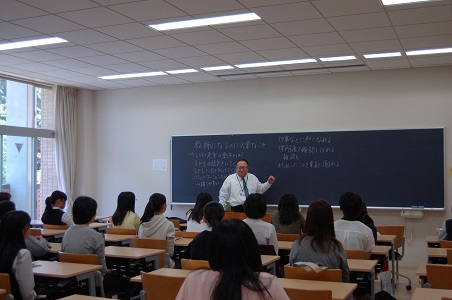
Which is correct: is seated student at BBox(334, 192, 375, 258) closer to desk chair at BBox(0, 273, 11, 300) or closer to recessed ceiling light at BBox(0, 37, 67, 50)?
desk chair at BBox(0, 273, 11, 300)

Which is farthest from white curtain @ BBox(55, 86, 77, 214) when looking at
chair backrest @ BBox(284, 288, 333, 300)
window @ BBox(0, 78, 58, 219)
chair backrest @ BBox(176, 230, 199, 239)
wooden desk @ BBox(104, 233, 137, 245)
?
chair backrest @ BBox(284, 288, 333, 300)

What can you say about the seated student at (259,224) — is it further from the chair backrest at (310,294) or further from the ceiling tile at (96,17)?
the ceiling tile at (96,17)

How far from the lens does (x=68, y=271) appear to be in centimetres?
408

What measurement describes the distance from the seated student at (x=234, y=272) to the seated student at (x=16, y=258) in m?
2.13

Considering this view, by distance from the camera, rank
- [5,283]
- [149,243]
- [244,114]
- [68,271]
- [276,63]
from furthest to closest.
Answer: [244,114]
[276,63]
[149,243]
[68,271]
[5,283]

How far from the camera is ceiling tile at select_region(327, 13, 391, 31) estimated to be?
529 centimetres

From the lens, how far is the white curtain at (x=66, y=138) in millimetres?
9969

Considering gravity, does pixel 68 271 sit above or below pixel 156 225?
below

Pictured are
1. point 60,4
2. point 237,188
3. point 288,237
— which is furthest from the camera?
point 237,188

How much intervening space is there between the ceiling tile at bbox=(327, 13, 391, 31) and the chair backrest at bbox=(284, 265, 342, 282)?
2890mm

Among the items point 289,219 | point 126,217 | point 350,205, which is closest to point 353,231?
point 350,205

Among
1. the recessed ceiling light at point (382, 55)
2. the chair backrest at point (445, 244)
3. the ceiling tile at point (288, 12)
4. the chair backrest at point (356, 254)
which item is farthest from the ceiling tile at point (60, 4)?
the chair backrest at point (445, 244)

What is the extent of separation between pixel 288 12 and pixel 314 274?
9.04 ft

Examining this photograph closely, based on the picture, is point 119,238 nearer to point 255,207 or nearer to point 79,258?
point 79,258
